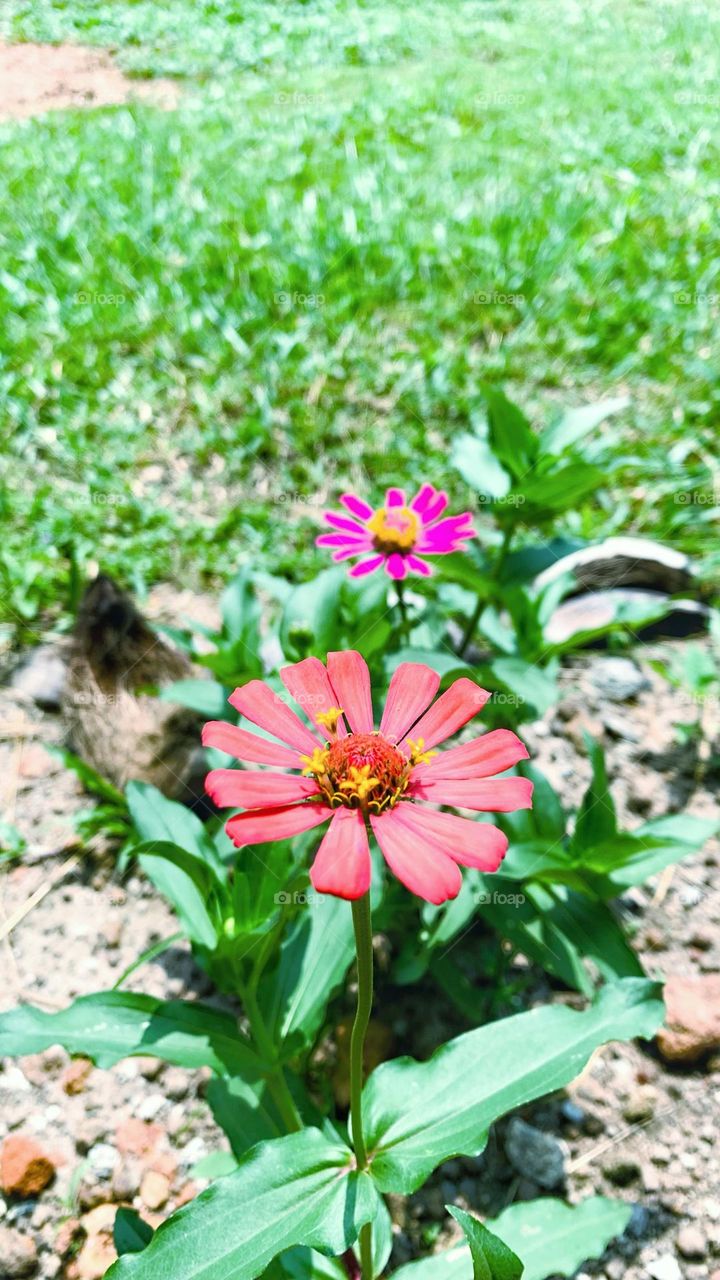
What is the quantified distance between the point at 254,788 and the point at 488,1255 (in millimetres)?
626

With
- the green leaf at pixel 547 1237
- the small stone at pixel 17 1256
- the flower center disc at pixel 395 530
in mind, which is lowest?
the green leaf at pixel 547 1237

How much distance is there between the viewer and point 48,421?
3645 millimetres

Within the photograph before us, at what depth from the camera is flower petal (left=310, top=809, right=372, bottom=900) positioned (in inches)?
39.5

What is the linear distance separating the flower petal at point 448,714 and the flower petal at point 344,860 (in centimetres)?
18

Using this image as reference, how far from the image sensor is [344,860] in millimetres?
1050

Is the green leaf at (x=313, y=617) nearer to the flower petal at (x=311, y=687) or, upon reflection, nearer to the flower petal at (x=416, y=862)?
the flower petal at (x=311, y=687)

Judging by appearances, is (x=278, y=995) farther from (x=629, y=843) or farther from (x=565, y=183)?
(x=565, y=183)

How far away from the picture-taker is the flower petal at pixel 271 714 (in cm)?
124

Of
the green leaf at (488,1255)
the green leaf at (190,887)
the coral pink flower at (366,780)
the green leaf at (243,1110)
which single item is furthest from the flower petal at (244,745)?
the green leaf at (243,1110)

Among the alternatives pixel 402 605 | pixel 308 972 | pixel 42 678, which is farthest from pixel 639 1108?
pixel 42 678

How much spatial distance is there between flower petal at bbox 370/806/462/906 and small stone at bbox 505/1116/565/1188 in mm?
1132

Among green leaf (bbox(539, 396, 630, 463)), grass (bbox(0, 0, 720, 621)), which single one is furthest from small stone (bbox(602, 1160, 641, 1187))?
grass (bbox(0, 0, 720, 621))

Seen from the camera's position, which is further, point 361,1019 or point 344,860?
point 361,1019

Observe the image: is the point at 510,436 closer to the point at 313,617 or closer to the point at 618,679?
the point at 313,617
